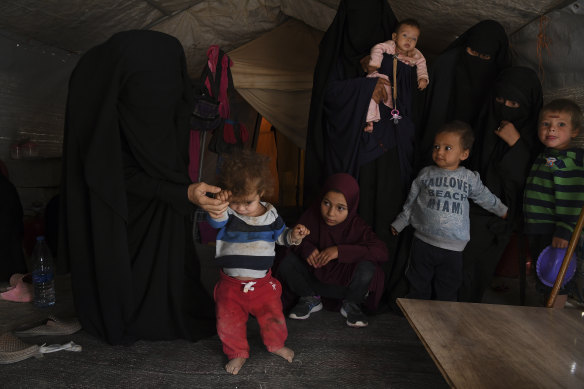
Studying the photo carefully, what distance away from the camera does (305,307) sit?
2412 millimetres

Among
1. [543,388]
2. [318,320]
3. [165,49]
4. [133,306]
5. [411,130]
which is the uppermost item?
[165,49]

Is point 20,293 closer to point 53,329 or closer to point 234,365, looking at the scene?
point 53,329

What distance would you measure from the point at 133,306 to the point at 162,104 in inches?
38.8

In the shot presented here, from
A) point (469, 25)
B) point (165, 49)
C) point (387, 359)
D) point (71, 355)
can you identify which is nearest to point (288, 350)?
point (387, 359)

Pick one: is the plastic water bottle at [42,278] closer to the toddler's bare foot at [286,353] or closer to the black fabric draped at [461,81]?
the toddler's bare foot at [286,353]

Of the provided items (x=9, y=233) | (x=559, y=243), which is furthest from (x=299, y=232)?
(x=9, y=233)

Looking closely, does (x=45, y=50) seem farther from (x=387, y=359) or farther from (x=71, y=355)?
(x=387, y=359)

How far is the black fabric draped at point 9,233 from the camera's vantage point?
2.83 m

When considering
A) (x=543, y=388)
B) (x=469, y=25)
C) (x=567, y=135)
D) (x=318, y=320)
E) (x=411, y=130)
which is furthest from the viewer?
(x=469, y=25)

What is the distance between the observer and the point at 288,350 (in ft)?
6.20

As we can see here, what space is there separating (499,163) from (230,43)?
2809 mm

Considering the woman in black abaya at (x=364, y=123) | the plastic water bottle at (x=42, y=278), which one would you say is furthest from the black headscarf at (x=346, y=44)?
the plastic water bottle at (x=42, y=278)

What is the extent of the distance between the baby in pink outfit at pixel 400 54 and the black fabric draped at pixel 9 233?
2.56 m

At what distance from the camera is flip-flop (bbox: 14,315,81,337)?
2.05 meters
